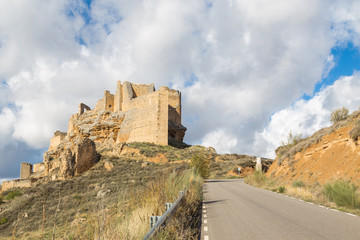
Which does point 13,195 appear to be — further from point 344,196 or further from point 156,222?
point 344,196

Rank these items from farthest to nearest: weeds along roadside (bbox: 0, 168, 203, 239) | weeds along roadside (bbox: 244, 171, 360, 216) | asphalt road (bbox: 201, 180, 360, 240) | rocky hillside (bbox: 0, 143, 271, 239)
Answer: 1. weeds along roadside (bbox: 244, 171, 360, 216)
2. rocky hillside (bbox: 0, 143, 271, 239)
3. asphalt road (bbox: 201, 180, 360, 240)
4. weeds along roadside (bbox: 0, 168, 203, 239)

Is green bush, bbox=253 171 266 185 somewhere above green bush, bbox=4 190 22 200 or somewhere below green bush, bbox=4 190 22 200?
above

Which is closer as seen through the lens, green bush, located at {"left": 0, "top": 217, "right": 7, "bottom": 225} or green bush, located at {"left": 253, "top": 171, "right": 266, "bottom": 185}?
green bush, located at {"left": 0, "top": 217, "right": 7, "bottom": 225}

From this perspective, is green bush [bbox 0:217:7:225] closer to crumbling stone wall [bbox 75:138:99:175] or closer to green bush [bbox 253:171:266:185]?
crumbling stone wall [bbox 75:138:99:175]

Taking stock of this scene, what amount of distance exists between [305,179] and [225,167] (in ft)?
93.3

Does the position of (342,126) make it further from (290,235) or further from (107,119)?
(107,119)

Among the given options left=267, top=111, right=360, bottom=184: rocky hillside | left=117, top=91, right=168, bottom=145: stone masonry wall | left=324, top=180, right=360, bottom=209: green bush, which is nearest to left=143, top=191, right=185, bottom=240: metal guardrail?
left=324, top=180, right=360, bottom=209: green bush

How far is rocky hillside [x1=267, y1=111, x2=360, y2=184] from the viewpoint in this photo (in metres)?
14.1

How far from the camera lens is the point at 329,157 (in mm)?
16547

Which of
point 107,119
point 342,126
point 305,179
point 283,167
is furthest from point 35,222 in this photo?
point 107,119

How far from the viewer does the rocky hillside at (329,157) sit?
46.3ft

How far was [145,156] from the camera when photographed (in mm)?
38969

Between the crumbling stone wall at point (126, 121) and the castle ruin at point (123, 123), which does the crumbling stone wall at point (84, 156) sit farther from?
the crumbling stone wall at point (126, 121)

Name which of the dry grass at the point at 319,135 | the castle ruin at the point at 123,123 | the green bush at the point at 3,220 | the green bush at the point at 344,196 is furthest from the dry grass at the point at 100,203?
the dry grass at the point at 319,135
